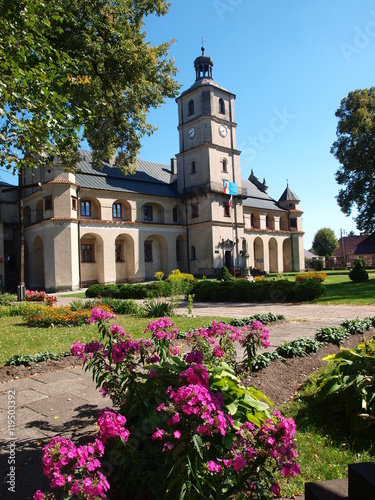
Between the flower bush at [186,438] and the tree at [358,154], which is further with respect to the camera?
the tree at [358,154]

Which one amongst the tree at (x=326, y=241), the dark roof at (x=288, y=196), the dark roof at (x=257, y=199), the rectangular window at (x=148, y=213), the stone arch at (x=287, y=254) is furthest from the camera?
the tree at (x=326, y=241)

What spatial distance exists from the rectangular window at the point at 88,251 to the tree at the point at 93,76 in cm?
1823

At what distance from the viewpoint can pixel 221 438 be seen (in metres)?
2.28

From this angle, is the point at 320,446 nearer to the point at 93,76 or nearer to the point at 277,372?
the point at 277,372

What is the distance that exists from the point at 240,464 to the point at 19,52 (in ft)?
21.7

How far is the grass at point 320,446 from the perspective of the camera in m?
2.66

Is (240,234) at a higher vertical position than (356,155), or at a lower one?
lower

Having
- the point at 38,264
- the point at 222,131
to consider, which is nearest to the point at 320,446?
the point at 38,264

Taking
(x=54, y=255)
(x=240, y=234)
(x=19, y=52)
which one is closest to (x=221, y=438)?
(x=19, y=52)

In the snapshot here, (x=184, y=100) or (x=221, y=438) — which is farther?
(x=184, y=100)

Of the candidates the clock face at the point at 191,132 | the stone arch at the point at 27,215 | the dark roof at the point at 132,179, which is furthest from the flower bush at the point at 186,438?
the clock face at the point at 191,132

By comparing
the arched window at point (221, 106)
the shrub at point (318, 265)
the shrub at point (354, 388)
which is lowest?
the shrub at point (354, 388)

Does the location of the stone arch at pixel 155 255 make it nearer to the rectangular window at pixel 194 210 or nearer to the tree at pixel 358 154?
the rectangular window at pixel 194 210

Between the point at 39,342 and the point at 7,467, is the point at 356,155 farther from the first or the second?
the point at 7,467
